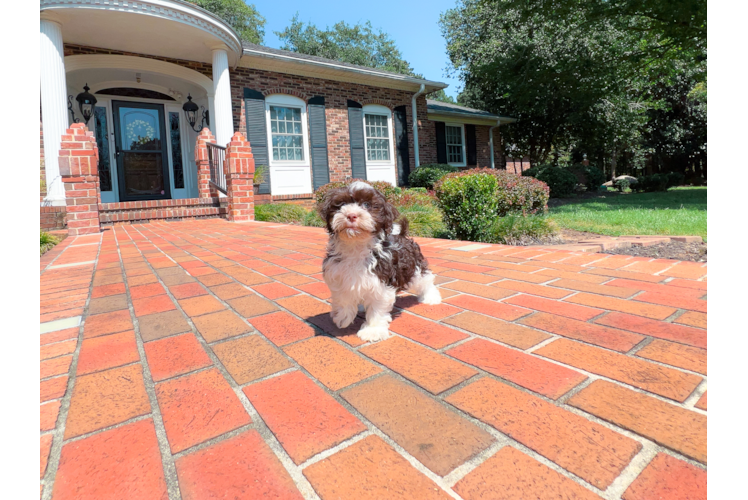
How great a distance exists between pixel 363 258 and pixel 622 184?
25.7 meters

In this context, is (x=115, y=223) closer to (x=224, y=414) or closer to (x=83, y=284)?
(x=83, y=284)

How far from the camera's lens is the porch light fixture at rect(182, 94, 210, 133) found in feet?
36.7

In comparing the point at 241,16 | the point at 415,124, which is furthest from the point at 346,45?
the point at 415,124

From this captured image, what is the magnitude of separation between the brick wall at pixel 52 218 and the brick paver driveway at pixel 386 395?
6171 millimetres

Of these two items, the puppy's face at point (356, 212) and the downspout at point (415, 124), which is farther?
the downspout at point (415, 124)

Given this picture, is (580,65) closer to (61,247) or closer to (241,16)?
(61,247)

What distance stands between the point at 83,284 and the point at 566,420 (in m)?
3.56

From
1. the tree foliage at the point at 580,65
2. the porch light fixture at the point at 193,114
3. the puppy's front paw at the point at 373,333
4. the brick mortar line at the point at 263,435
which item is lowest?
the brick mortar line at the point at 263,435

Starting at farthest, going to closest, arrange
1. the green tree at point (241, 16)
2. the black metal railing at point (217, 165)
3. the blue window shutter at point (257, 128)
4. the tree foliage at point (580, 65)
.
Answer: the green tree at point (241, 16) → the tree foliage at point (580, 65) → the blue window shutter at point (257, 128) → the black metal railing at point (217, 165)

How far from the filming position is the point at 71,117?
9828 millimetres

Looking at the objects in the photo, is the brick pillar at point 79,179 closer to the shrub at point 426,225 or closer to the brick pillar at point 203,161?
the brick pillar at point 203,161

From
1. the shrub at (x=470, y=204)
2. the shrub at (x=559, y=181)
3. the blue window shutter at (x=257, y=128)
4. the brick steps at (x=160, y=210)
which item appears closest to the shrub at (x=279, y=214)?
the brick steps at (x=160, y=210)

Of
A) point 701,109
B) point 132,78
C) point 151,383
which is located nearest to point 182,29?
point 132,78

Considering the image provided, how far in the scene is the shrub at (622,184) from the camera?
22578mm
